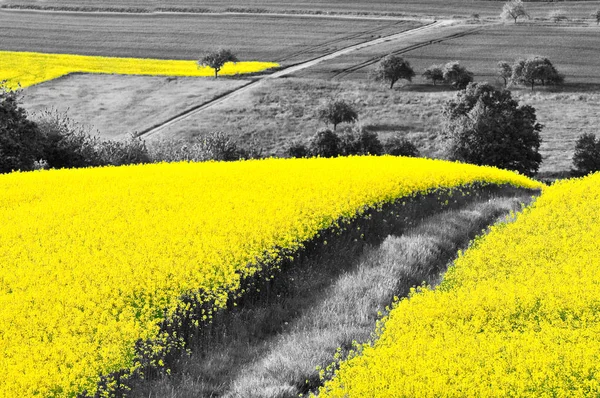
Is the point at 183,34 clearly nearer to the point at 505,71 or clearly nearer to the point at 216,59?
the point at 216,59

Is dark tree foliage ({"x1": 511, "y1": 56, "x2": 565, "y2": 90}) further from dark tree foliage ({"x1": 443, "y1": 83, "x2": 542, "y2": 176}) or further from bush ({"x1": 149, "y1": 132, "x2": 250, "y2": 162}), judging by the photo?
bush ({"x1": 149, "y1": 132, "x2": 250, "y2": 162})

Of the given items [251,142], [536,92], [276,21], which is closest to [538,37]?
[536,92]

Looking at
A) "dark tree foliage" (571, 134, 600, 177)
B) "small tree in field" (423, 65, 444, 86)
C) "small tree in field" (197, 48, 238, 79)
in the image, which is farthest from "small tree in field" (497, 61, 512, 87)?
"small tree in field" (197, 48, 238, 79)

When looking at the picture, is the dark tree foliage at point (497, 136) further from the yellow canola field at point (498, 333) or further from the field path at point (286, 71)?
the yellow canola field at point (498, 333)

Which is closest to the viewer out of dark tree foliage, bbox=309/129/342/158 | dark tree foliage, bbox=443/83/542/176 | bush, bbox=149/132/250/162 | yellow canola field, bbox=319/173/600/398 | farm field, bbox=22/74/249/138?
yellow canola field, bbox=319/173/600/398

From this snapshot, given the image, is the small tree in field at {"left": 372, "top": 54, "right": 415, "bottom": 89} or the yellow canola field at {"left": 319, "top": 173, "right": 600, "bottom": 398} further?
the small tree in field at {"left": 372, "top": 54, "right": 415, "bottom": 89}

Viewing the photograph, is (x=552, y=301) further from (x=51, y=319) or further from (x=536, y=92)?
(x=536, y=92)

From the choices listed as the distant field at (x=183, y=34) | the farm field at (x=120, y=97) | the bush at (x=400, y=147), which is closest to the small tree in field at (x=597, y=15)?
the distant field at (x=183, y=34)
